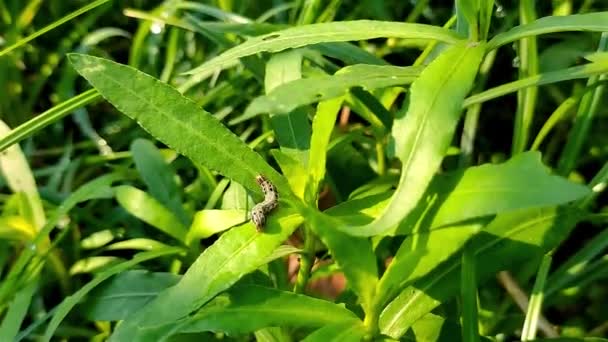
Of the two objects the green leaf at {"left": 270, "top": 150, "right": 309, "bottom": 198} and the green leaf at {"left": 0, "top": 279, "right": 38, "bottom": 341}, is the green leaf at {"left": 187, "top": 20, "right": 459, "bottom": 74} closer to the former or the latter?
the green leaf at {"left": 270, "top": 150, "right": 309, "bottom": 198}

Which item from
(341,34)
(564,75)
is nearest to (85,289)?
(341,34)

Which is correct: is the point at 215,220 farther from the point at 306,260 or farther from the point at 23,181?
the point at 23,181

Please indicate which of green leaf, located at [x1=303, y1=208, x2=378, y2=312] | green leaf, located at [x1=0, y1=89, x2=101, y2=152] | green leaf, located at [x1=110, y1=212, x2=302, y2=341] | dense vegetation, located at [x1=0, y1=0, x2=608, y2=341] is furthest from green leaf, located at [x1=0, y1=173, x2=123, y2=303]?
green leaf, located at [x1=303, y1=208, x2=378, y2=312]

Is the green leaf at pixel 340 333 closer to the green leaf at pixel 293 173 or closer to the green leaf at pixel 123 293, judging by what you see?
the green leaf at pixel 293 173

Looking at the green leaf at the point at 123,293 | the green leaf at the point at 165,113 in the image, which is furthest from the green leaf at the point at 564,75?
the green leaf at the point at 123,293

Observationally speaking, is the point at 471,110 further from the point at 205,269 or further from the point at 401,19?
the point at 205,269

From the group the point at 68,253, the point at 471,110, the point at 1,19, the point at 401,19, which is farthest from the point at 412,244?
the point at 1,19
